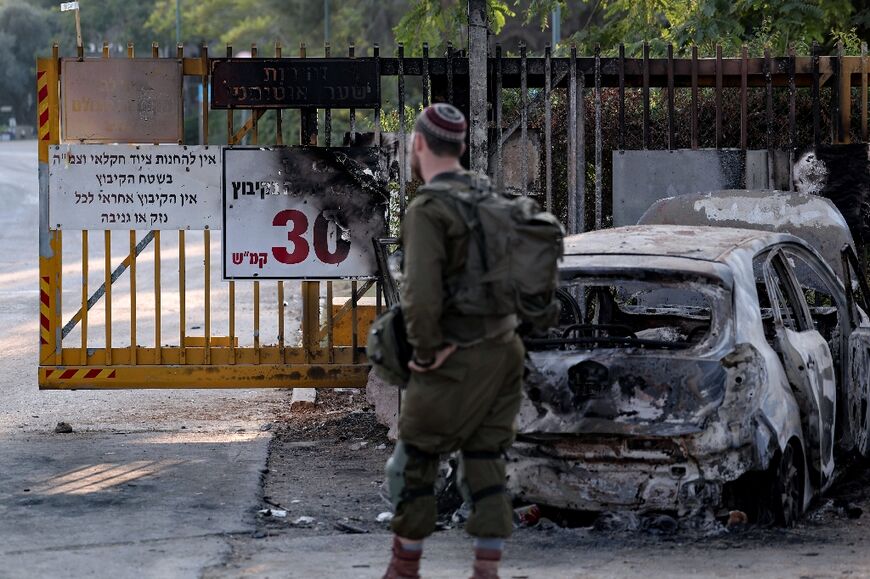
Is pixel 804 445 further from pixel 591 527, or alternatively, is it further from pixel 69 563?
pixel 69 563

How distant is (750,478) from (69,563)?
302 centimetres

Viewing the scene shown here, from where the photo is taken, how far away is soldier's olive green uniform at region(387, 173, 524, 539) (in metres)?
5.06

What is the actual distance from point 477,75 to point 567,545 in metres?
4.43

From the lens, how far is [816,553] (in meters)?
6.29

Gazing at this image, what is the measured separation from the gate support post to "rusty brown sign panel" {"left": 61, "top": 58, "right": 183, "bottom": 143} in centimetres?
197

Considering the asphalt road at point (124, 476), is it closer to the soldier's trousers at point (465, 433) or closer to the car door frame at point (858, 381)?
the soldier's trousers at point (465, 433)

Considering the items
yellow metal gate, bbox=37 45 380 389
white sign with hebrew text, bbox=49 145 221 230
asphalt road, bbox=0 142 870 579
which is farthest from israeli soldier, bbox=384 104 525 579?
white sign with hebrew text, bbox=49 145 221 230

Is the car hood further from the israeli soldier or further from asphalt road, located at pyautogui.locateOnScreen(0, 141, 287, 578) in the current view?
the israeli soldier

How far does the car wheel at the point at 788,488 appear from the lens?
21.7 feet

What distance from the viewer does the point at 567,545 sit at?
6.48 meters

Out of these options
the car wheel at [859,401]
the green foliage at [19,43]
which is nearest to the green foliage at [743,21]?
the car wheel at [859,401]

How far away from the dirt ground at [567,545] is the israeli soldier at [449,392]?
2.42ft

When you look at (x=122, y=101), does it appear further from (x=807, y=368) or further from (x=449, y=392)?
(x=449, y=392)

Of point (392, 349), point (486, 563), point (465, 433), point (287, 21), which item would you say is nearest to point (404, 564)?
point (486, 563)
